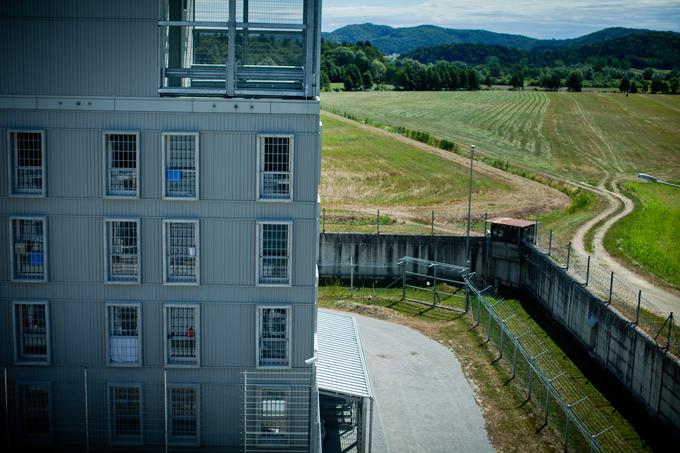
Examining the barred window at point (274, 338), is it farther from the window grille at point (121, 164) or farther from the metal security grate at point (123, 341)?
the window grille at point (121, 164)

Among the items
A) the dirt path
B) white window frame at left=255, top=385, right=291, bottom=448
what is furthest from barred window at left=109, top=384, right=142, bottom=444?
the dirt path

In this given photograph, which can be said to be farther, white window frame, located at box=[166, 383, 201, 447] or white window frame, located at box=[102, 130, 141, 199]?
white window frame, located at box=[166, 383, 201, 447]

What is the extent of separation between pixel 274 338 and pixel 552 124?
9014 centimetres

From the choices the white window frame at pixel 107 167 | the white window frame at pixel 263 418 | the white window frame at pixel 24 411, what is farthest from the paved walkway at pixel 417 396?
the white window frame at pixel 107 167

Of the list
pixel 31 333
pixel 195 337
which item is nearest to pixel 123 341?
pixel 195 337

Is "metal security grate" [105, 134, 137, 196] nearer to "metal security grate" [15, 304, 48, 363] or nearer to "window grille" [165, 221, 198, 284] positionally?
"window grille" [165, 221, 198, 284]

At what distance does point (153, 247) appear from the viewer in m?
24.8

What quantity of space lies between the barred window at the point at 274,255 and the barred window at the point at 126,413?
544 centimetres

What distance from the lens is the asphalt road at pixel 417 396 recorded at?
91.6ft

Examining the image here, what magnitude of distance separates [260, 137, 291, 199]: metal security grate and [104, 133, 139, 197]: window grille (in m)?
3.99

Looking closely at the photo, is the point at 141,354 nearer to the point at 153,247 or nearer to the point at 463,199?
the point at 153,247

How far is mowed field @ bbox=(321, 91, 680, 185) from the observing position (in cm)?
8219

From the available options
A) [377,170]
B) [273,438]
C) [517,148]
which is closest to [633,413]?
[273,438]

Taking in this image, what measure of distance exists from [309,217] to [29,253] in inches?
351
